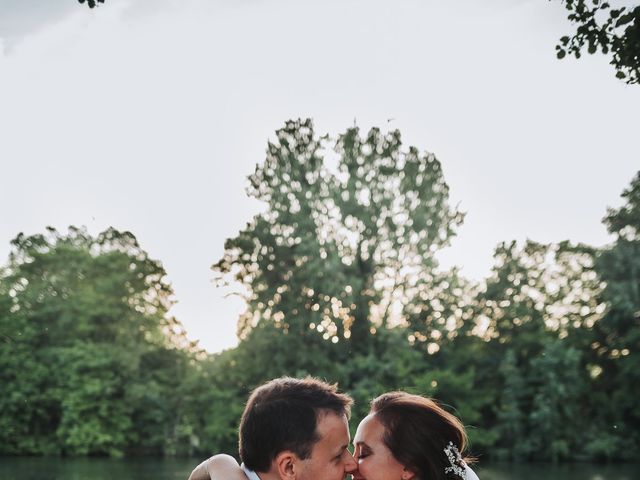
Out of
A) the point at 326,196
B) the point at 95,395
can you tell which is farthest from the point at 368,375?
the point at 95,395

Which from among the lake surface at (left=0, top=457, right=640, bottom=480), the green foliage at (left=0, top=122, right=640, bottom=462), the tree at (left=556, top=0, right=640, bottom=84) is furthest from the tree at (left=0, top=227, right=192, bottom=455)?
the tree at (left=556, top=0, right=640, bottom=84)

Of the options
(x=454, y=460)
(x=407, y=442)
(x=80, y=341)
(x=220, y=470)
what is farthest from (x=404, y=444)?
(x=80, y=341)

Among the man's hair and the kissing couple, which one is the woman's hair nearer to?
the kissing couple

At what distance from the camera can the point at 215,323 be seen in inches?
1551

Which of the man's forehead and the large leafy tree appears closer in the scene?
the man's forehead

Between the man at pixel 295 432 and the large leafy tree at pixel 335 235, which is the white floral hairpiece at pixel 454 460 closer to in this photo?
the man at pixel 295 432

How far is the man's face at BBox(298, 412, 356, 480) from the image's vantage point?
9.41 ft

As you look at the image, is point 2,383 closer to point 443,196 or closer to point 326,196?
point 326,196

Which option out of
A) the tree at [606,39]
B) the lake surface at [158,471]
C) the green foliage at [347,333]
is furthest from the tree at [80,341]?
the tree at [606,39]

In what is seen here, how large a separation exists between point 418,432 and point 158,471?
27364mm

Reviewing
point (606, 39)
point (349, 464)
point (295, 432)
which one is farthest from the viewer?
point (606, 39)

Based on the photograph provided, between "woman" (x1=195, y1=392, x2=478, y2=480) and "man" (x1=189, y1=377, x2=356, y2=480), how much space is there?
1.09 ft

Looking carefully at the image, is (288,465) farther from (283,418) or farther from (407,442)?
(407,442)

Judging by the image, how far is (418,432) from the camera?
3.31 meters
